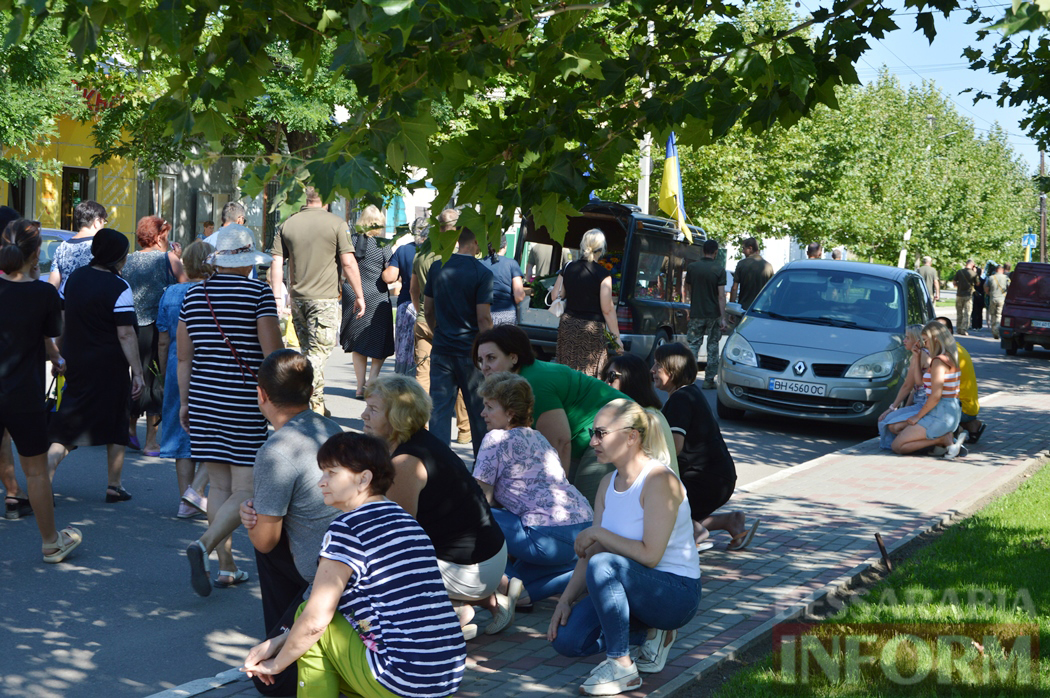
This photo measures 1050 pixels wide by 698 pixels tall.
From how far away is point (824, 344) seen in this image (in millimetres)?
12891

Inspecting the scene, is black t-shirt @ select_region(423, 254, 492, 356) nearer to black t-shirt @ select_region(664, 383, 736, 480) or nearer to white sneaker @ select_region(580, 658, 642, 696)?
black t-shirt @ select_region(664, 383, 736, 480)

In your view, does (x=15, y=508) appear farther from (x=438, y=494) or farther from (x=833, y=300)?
(x=833, y=300)

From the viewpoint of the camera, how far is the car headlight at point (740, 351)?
13.1 meters

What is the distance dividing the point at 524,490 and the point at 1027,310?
24.8 m

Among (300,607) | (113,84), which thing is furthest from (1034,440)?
(113,84)

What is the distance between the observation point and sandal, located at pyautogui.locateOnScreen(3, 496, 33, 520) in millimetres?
7609

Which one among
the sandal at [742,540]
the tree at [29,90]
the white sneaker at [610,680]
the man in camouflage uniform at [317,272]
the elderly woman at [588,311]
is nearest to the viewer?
the white sneaker at [610,680]

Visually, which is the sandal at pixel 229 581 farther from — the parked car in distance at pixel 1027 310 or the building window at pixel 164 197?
the building window at pixel 164 197

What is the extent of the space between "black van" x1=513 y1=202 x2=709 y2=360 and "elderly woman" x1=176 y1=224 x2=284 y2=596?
942cm

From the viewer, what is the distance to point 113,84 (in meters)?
23.1

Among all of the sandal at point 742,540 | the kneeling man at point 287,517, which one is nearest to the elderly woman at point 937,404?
the sandal at point 742,540

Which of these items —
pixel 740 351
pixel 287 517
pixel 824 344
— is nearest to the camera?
pixel 287 517

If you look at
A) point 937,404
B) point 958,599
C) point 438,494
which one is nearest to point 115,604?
point 438,494

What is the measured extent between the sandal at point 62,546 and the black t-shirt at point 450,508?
263 centimetres
